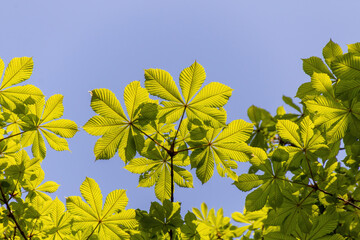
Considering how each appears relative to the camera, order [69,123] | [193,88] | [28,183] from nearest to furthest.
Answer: [193,88] → [69,123] → [28,183]

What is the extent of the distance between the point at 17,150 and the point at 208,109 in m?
2.12

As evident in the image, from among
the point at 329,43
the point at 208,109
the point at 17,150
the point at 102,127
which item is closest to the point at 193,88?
the point at 208,109

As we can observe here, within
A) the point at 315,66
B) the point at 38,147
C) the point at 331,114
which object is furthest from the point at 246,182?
the point at 38,147

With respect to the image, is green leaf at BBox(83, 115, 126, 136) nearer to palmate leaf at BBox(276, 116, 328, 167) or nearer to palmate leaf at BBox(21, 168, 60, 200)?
palmate leaf at BBox(276, 116, 328, 167)

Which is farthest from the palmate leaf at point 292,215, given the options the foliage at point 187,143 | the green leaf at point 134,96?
the green leaf at point 134,96

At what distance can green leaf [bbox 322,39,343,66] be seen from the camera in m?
2.31

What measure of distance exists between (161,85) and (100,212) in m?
1.14

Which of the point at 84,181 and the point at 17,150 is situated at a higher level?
the point at 17,150

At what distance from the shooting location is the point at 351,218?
2705 millimetres

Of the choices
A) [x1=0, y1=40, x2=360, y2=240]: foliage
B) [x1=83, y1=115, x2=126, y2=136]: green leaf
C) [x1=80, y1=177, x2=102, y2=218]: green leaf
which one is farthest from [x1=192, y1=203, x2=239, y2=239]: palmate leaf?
[x1=83, y1=115, x2=126, y2=136]: green leaf

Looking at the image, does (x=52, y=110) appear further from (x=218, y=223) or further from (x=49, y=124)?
(x=218, y=223)

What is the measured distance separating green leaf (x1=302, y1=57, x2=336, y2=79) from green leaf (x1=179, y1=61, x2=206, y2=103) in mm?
1053

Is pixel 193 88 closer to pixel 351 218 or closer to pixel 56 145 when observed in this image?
pixel 56 145

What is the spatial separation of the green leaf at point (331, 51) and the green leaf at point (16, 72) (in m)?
2.41
